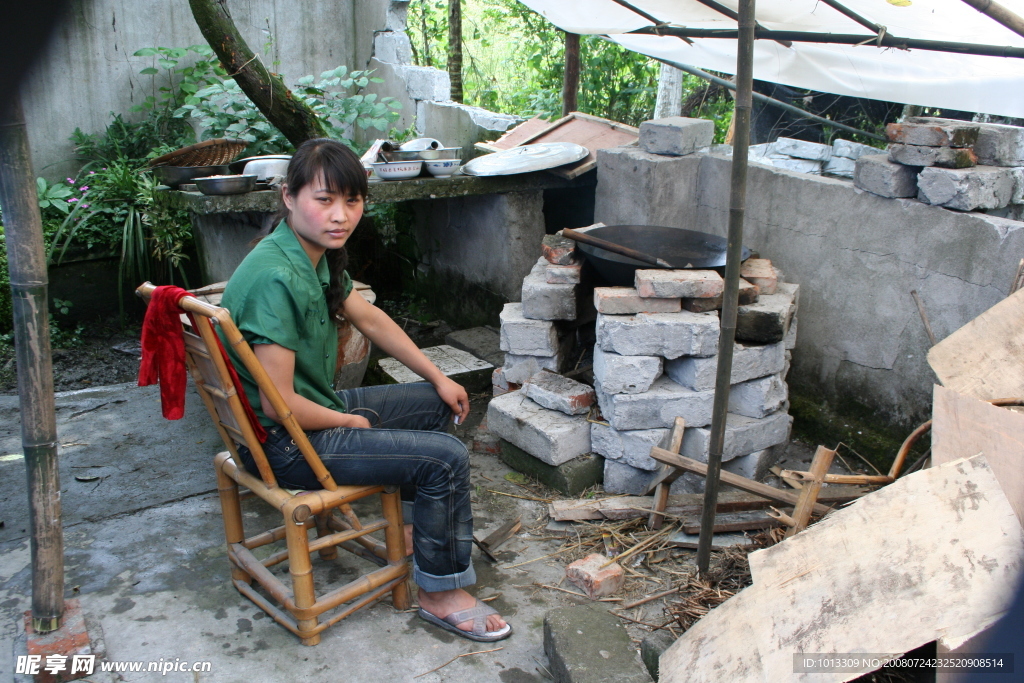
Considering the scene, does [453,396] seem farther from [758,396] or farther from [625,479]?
[758,396]

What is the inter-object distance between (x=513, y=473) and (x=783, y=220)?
6.28ft

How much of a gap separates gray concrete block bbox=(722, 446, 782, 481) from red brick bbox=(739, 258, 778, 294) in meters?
0.77

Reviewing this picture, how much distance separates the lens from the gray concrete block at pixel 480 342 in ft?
16.6

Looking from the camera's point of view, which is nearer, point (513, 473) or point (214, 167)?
point (513, 473)

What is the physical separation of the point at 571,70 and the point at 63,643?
5173mm

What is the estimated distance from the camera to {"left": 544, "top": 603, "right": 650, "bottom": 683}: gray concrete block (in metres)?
2.29

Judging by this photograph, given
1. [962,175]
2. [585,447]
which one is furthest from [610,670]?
[962,175]

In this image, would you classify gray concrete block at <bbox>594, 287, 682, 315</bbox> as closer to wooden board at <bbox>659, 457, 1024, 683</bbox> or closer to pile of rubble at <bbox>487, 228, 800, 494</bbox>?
pile of rubble at <bbox>487, 228, 800, 494</bbox>

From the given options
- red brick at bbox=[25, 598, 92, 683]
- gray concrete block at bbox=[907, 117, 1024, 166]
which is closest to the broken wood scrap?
gray concrete block at bbox=[907, 117, 1024, 166]

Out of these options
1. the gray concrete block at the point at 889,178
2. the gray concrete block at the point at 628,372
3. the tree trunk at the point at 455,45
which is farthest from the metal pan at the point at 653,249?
the tree trunk at the point at 455,45

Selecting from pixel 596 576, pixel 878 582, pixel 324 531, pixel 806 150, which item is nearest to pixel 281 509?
pixel 324 531

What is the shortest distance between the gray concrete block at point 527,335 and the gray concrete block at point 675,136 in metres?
1.28

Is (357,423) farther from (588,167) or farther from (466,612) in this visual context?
(588,167)

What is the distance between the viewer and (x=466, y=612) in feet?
8.80
